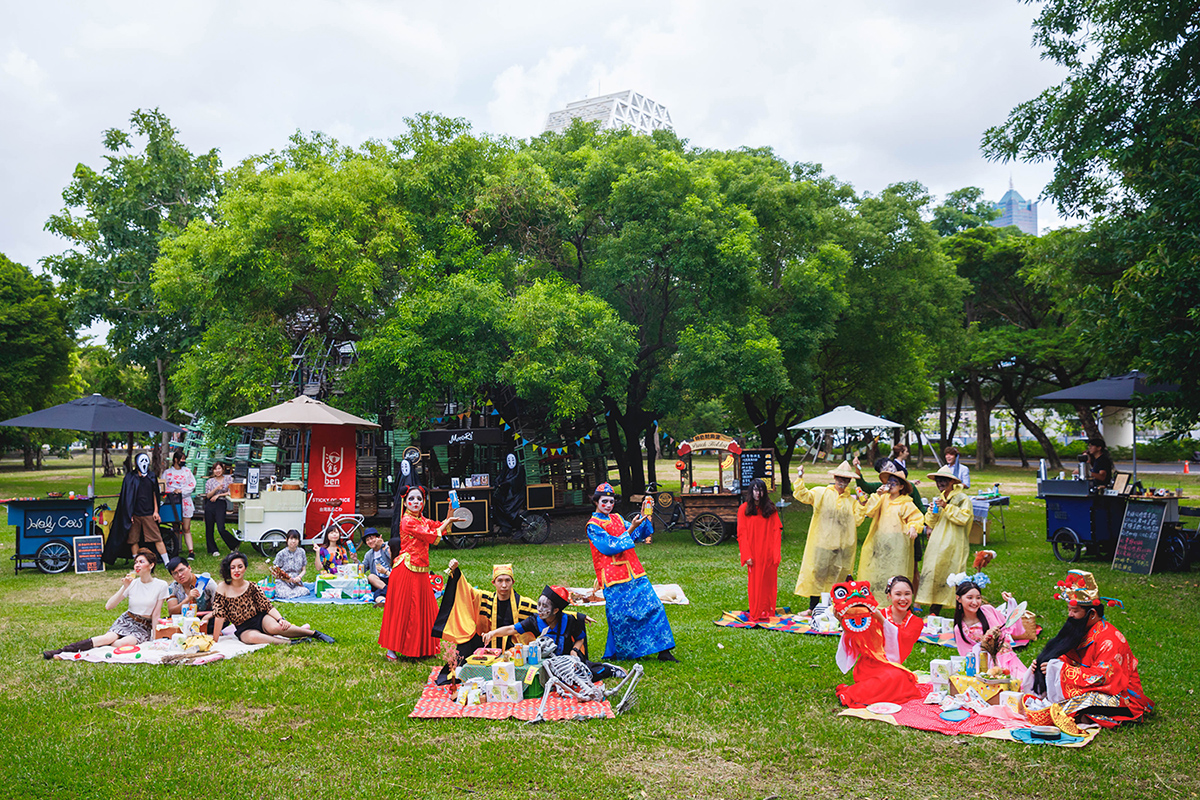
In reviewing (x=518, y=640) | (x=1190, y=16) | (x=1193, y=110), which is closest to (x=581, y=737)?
(x=518, y=640)

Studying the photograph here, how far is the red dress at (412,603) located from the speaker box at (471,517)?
7.59 meters

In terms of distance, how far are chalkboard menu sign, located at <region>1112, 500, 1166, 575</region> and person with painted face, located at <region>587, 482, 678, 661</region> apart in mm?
7897

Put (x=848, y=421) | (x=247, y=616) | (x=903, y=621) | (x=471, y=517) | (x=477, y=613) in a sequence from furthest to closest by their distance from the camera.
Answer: (x=848, y=421) < (x=471, y=517) < (x=247, y=616) < (x=477, y=613) < (x=903, y=621)

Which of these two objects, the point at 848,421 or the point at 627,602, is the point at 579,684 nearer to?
the point at 627,602

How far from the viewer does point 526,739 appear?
222 inches

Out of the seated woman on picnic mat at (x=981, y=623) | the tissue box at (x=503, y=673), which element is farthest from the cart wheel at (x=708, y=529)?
the tissue box at (x=503, y=673)

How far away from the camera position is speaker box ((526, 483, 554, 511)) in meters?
16.9

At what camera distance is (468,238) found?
17359 mm

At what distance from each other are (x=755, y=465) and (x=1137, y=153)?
7894 millimetres

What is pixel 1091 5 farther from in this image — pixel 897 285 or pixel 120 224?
pixel 120 224

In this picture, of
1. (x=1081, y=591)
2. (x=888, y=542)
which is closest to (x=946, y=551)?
(x=888, y=542)

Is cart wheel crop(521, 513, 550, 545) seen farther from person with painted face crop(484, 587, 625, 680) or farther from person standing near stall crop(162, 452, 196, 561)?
person with painted face crop(484, 587, 625, 680)

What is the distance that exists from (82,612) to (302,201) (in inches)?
368

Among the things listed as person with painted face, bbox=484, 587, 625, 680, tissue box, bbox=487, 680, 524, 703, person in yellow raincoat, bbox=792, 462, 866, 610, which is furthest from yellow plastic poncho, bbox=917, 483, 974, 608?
tissue box, bbox=487, 680, 524, 703
